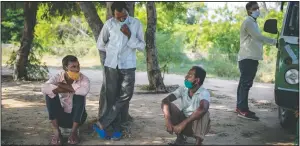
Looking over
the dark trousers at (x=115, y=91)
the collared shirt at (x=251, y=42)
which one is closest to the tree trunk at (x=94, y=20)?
the dark trousers at (x=115, y=91)

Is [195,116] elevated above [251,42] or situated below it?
below

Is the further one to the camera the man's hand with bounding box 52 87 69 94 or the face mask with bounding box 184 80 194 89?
the man's hand with bounding box 52 87 69 94

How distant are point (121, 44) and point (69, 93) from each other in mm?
877

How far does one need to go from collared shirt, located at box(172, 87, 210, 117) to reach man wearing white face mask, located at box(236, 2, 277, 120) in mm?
1993

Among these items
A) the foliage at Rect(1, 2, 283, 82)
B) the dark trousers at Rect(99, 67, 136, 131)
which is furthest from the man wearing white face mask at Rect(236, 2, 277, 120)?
the foliage at Rect(1, 2, 283, 82)

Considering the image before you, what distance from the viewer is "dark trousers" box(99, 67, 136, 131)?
4770 millimetres

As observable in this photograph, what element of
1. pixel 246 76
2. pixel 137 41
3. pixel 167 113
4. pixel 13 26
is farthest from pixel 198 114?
pixel 13 26

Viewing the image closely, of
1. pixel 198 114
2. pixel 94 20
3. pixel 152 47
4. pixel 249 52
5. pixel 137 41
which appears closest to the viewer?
pixel 198 114

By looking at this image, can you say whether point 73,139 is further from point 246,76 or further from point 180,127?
point 246,76

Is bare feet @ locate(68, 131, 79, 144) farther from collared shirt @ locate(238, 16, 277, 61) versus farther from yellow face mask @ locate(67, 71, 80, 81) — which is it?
collared shirt @ locate(238, 16, 277, 61)

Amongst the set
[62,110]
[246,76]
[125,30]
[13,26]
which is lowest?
[62,110]

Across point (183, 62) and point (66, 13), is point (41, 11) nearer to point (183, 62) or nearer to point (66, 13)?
point (66, 13)

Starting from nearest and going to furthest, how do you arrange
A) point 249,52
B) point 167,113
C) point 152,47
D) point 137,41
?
point 167,113
point 137,41
point 249,52
point 152,47

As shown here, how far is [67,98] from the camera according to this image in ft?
15.1
